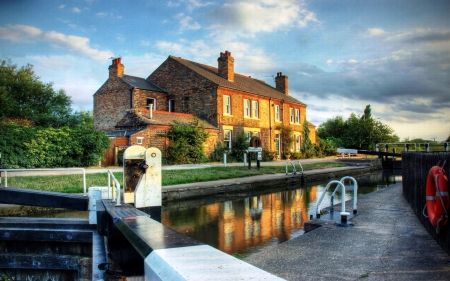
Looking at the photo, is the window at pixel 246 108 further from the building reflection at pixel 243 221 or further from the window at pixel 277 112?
the building reflection at pixel 243 221

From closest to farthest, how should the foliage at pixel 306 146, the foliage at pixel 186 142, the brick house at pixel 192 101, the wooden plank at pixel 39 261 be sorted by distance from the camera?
the wooden plank at pixel 39 261, the foliage at pixel 186 142, the brick house at pixel 192 101, the foliage at pixel 306 146

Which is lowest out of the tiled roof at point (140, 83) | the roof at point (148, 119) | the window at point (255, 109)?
the roof at point (148, 119)

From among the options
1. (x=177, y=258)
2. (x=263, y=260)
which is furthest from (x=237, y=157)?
(x=177, y=258)

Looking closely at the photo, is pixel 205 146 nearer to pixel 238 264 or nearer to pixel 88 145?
pixel 88 145

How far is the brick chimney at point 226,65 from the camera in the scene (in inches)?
1240

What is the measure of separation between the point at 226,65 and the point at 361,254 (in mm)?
28171

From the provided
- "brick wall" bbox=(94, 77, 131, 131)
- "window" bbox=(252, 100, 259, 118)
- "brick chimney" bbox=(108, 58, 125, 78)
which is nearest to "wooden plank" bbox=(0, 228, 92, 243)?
Result: "brick wall" bbox=(94, 77, 131, 131)

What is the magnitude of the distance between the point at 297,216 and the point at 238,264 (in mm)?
8847

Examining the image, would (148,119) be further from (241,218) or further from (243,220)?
(243,220)

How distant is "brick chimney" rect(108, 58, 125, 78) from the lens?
29.2 m

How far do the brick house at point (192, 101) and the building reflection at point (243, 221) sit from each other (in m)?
14.4

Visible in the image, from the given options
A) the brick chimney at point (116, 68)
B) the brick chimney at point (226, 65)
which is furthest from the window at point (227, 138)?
the brick chimney at point (116, 68)

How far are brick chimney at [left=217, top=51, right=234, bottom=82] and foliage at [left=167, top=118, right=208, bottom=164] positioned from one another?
24.1 ft

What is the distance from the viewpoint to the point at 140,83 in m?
30.0
